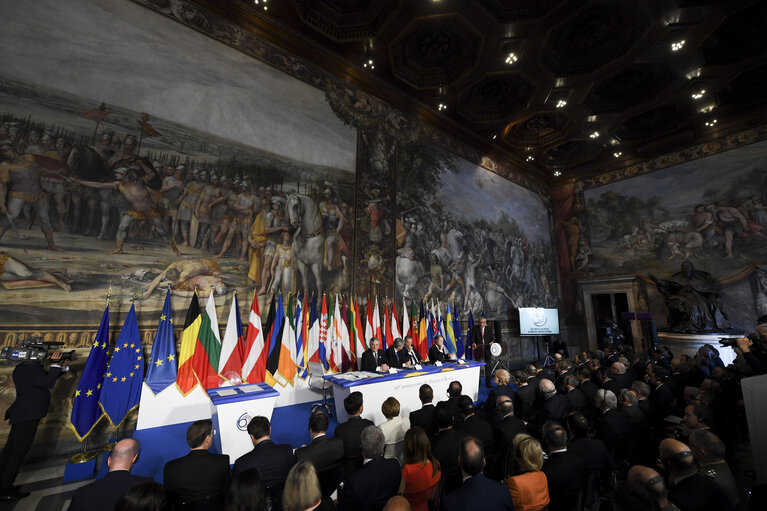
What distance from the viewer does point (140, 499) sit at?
196 centimetres

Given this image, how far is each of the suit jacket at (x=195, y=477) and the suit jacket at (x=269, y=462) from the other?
0.19 m

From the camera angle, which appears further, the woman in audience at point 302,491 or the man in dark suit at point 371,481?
the man in dark suit at point 371,481

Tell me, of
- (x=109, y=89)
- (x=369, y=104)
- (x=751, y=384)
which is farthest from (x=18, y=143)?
→ (x=751, y=384)

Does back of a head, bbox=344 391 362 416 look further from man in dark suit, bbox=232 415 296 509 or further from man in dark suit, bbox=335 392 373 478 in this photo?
man in dark suit, bbox=232 415 296 509

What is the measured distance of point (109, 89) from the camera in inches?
271

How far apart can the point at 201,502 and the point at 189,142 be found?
756 cm

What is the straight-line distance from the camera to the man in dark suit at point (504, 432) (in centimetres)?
400

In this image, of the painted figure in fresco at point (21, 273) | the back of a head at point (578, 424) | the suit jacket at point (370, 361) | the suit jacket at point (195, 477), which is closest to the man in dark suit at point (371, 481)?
the suit jacket at point (195, 477)

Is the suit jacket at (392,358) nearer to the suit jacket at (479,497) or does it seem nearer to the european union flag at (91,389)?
the suit jacket at (479,497)

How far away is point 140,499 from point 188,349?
5195 millimetres

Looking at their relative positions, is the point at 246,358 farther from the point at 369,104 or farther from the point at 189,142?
the point at 369,104

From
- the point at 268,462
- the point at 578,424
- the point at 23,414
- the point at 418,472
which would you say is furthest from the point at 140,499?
the point at 23,414

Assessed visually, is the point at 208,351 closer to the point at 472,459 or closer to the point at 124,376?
the point at 124,376

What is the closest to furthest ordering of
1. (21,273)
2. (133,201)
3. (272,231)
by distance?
(21,273) < (133,201) < (272,231)
